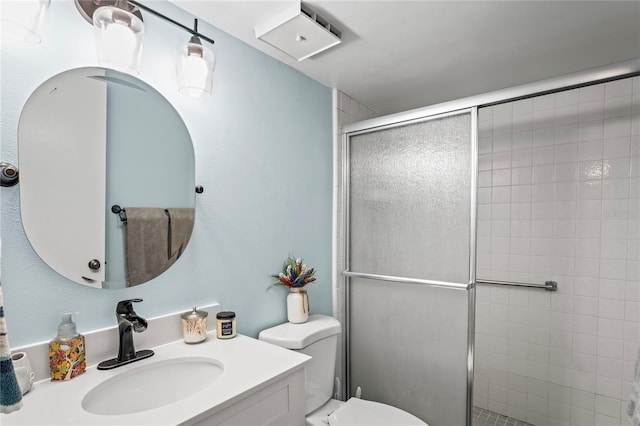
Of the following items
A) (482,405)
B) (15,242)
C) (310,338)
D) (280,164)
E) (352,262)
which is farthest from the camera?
(482,405)

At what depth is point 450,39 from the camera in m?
1.61

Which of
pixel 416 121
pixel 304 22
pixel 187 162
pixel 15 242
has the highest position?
pixel 304 22

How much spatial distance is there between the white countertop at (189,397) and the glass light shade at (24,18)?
0.94 meters

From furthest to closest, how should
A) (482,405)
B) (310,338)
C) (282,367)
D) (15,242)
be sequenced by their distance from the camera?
(482,405), (310,338), (282,367), (15,242)

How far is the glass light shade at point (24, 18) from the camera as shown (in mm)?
876

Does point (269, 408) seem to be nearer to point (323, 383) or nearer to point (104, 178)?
point (323, 383)

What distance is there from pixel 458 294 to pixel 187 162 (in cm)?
136

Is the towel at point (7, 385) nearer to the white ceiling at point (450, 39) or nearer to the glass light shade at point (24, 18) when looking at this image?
the glass light shade at point (24, 18)

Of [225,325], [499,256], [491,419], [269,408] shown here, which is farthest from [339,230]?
[491,419]

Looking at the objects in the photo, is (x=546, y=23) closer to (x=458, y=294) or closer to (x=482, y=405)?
(x=458, y=294)

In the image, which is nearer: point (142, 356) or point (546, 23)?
point (142, 356)

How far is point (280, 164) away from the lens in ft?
5.93

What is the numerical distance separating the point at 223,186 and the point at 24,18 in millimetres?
802

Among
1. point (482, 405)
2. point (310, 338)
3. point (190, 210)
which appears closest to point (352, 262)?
point (310, 338)
